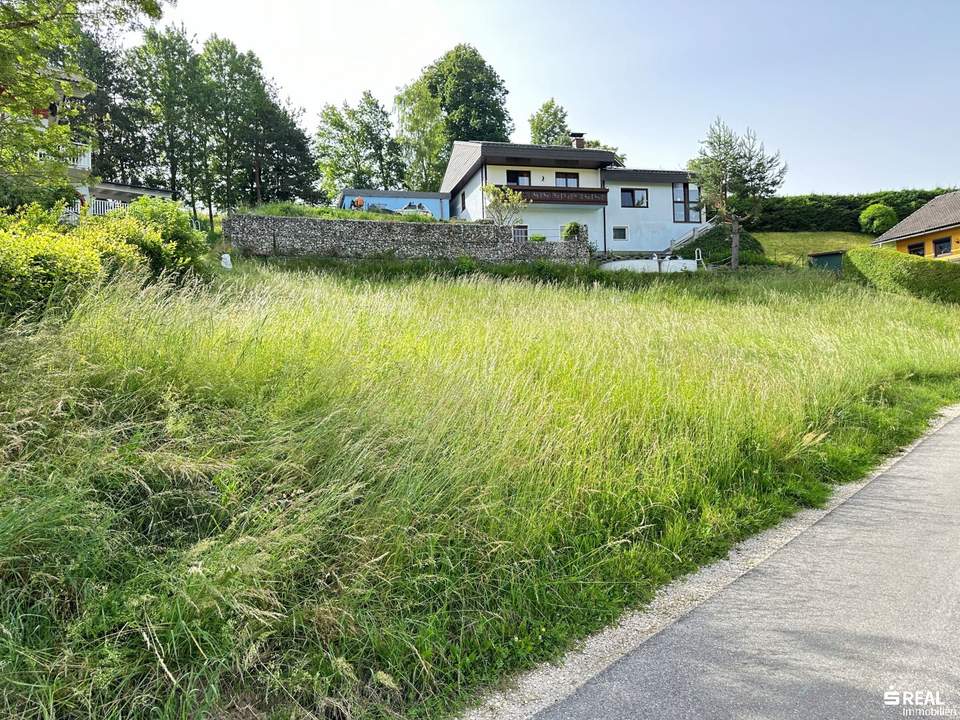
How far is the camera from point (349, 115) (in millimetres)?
42469

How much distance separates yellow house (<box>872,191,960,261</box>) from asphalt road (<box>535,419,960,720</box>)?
33805 millimetres

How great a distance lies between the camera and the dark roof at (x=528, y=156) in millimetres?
31938

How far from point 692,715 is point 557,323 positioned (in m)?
7.09

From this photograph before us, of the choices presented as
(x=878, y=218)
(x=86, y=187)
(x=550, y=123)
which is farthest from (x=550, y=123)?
(x=86, y=187)

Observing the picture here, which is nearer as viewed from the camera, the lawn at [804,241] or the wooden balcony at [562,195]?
the wooden balcony at [562,195]

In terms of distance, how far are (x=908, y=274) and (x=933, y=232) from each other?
55.9 ft

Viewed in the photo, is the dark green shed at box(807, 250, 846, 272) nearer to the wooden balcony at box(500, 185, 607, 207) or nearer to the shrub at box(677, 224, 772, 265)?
the shrub at box(677, 224, 772, 265)

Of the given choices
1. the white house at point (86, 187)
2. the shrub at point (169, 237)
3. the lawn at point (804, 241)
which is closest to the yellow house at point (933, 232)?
the lawn at point (804, 241)

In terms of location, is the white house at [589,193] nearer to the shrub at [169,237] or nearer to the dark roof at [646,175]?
the dark roof at [646,175]

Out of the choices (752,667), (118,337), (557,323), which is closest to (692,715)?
(752,667)

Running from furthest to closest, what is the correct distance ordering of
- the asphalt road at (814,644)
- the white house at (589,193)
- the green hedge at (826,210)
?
1. the green hedge at (826,210)
2. the white house at (589,193)
3. the asphalt road at (814,644)

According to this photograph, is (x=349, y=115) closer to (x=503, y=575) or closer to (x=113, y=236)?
(x=113, y=236)

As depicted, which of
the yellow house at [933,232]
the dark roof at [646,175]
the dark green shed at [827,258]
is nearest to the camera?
the dark green shed at [827,258]

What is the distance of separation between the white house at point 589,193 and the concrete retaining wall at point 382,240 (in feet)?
31.8
